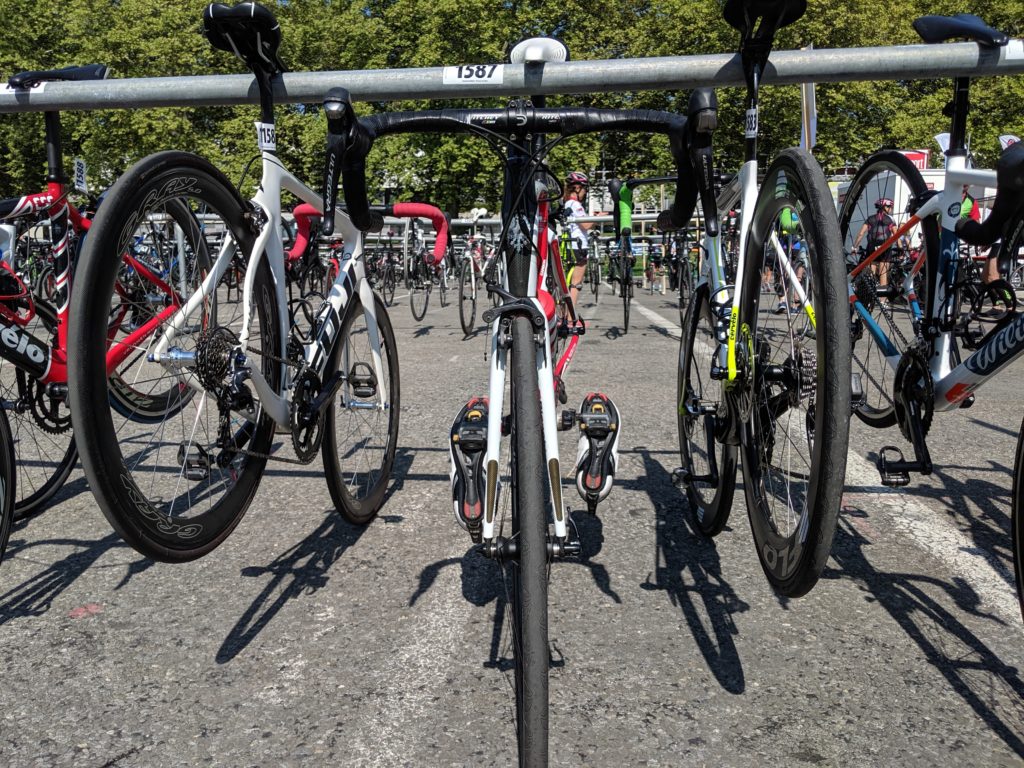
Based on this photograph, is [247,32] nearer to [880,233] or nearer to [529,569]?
[529,569]

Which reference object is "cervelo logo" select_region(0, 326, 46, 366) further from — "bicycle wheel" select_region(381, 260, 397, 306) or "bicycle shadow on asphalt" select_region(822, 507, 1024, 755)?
"bicycle wheel" select_region(381, 260, 397, 306)

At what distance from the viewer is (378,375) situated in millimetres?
3500

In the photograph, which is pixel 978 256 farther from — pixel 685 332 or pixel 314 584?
pixel 314 584

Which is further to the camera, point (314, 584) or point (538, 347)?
point (314, 584)

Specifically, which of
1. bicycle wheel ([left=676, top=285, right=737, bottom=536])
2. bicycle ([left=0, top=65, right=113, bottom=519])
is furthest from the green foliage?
bicycle wheel ([left=676, top=285, right=737, bottom=536])

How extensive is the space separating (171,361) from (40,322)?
199 centimetres

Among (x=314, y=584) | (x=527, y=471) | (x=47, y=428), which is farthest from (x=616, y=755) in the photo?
(x=47, y=428)

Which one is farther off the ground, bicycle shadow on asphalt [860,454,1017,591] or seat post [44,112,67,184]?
seat post [44,112,67,184]

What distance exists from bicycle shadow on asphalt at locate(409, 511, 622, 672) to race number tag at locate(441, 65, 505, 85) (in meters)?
1.51

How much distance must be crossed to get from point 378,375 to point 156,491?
3.66ft

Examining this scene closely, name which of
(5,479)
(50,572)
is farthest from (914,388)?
(50,572)

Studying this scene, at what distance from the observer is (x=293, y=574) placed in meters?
3.07

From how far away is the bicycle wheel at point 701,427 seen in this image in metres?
2.96

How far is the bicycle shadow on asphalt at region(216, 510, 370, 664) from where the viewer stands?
260 cm
